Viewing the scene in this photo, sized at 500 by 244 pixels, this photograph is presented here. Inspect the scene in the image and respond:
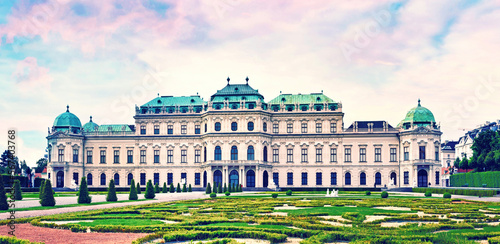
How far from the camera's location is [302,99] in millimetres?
81750

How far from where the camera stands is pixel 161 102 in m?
83.4

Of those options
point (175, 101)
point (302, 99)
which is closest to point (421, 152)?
point (302, 99)

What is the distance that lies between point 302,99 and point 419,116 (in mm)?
18058

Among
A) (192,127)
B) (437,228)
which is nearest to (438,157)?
(192,127)

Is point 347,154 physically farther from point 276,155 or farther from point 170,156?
point 170,156

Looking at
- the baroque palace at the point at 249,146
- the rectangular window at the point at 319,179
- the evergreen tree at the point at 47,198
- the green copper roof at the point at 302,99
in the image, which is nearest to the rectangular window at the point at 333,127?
the baroque palace at the point at 249,146

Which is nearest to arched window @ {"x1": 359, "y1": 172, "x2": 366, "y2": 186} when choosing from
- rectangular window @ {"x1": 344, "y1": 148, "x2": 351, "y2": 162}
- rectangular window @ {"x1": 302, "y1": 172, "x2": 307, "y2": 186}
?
rectangular window @ {"x1": 344, "y1": 148, "x2": 351, "y2": 162}

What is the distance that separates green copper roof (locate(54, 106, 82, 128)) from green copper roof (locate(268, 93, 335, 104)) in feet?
105

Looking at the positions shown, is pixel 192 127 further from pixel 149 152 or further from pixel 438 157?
pixel 438 157

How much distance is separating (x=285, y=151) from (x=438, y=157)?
23.1 metres

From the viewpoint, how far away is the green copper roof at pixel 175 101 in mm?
82925

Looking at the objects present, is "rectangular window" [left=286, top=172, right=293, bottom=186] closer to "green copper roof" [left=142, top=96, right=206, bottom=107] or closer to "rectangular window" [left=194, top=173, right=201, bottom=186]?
"rectangular window" [left=194, top=173, right=201, bottom=186]

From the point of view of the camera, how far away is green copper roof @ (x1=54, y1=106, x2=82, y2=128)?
269 feet

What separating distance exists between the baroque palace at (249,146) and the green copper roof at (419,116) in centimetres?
15
